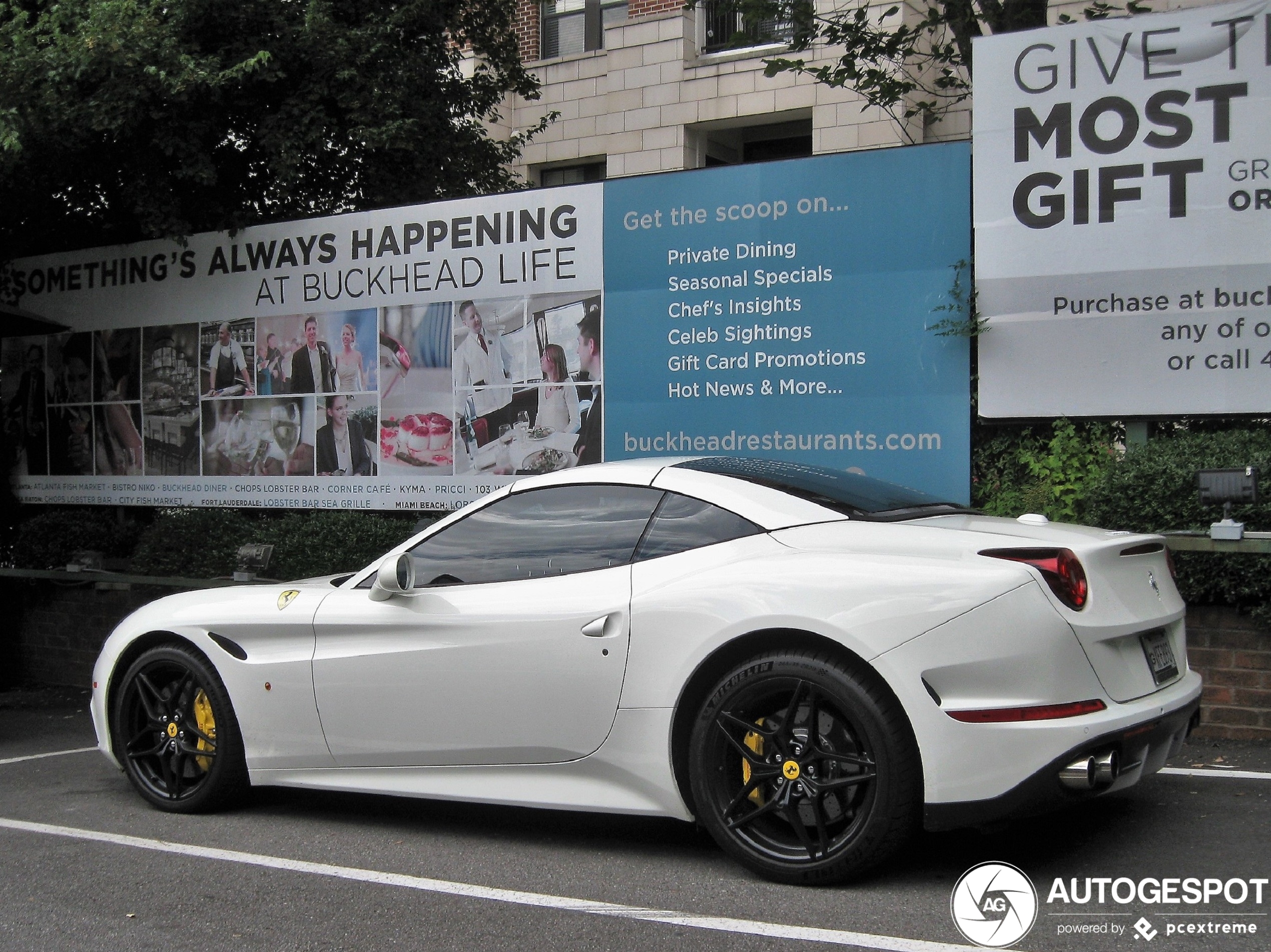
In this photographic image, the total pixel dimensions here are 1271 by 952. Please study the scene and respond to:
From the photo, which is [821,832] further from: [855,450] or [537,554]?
[855,450]

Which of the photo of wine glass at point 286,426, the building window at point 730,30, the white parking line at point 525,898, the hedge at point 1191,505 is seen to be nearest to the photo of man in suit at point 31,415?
the photo of wine glass at point 286,426

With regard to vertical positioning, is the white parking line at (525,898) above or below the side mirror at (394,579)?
below

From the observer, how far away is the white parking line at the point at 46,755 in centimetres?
756

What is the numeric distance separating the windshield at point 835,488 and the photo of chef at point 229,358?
6.47m

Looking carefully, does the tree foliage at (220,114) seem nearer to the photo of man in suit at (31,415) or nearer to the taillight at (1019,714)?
the photo of man in suit at (31,415)

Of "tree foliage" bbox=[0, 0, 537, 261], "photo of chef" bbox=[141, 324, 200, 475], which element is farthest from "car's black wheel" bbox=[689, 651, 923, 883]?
"photo of chef" bbox=[141, 324, 200, 475]

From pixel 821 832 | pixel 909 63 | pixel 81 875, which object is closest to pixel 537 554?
pixel 821 832

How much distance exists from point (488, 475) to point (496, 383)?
2.27 feet

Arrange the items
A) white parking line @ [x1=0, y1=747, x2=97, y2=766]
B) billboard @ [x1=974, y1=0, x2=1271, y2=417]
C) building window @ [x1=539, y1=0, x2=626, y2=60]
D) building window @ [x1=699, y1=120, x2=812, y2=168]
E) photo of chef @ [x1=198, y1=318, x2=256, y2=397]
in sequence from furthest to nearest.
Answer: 1. building window @ [x1=539, y1=0, x2=626, y2=60]
2. building window @ [x1=699, y1=120, x2=812, y2=168]
3. photo of chef @ [x1=198, y1=318, x2=256, y2=397]
4. white parking line @ [x1=0, y1=747, x2=97, y2=766]
5. billboard @ [x1=974, y1=0, x2=1271, y2=417]

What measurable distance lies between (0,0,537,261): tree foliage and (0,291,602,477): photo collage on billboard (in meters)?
1.19

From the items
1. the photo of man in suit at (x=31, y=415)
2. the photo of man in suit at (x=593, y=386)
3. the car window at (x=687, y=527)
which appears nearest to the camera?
the car window at (x=687, y=527)

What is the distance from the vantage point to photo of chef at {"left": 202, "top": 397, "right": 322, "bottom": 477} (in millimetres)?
10438

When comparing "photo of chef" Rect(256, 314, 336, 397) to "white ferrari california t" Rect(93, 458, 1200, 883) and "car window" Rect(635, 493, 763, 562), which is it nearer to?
"white ferrari california t" Rect(93, 458, 1200, 883)

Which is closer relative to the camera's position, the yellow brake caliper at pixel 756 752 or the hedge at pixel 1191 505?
the yellow brake caliper at pixel 756 752
